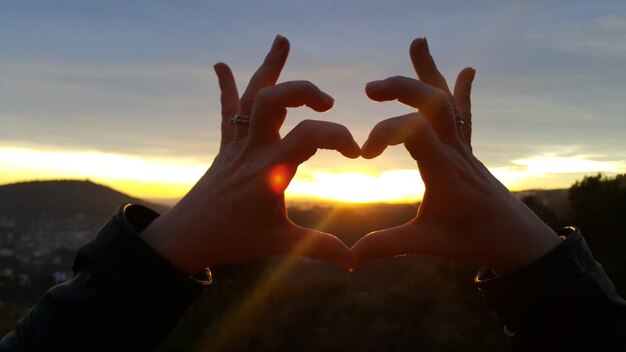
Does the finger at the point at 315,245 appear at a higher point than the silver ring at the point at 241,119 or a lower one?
lower

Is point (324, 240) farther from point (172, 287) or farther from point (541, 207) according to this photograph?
point (541, 207)

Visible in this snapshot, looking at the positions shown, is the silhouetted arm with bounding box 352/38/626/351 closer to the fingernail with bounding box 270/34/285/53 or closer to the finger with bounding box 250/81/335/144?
the finger with bounding box 250/81/335/144

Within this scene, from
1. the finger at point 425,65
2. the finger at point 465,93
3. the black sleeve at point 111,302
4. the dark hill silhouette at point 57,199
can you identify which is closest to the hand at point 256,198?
the black sleeve at point 111,302

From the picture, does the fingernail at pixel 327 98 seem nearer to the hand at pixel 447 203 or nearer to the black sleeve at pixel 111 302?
the hand at pixel 447 203

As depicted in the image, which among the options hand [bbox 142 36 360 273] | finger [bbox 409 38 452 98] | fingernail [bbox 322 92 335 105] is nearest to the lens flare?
hand [bbox 142 36 360 273]

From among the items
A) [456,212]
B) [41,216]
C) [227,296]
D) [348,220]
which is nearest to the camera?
[456,212]

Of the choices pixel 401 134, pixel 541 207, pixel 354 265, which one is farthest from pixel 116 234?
pixel 541 207
